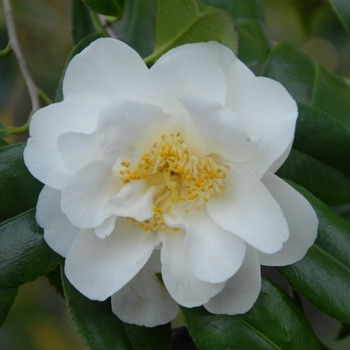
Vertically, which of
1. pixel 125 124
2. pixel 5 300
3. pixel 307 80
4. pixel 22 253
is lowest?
pixel 5 300

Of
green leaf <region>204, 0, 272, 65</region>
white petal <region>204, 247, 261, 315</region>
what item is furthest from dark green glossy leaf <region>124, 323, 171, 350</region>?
green leaf <region>204, 0, 272, 65</region>

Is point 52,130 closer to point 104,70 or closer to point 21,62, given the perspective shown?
point 104,70

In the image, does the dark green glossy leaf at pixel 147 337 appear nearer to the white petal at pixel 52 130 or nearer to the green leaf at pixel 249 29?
the white petal at pixel 52 130

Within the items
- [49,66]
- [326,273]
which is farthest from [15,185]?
[49,66]

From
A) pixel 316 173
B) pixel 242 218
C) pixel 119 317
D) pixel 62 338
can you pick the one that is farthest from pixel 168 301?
pixel 62 338

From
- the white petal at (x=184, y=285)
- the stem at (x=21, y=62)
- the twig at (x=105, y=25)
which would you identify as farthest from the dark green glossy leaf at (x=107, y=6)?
the white petal at (x=184, y=285)

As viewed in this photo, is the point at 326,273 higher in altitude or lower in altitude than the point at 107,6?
lower
